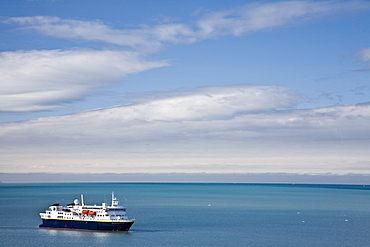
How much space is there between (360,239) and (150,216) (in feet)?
220

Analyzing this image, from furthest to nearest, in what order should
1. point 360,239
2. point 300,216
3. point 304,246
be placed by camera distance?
point 300,216, point 360,239, point 304,246

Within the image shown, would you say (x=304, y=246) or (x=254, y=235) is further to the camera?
(x=254, y=235)

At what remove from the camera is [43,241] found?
Answer: 324 ft

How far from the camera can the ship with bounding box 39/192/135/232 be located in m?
110

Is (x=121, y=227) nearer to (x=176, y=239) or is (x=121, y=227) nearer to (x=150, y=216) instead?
(x=176, y=239)

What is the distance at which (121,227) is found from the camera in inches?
4299

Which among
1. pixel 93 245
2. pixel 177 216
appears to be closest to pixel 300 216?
pixel 177 216

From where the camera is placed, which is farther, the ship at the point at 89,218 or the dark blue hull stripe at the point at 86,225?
the ship at the point at 89,218

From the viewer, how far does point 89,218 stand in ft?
369

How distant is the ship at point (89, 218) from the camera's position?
361ft

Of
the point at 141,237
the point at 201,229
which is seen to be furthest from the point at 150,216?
the point at 141,237

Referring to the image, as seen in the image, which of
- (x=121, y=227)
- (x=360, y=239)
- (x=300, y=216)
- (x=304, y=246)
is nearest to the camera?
(x=304, y=246)

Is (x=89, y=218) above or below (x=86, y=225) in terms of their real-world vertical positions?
above

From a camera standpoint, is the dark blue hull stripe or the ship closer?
the dark blue hull stripe
